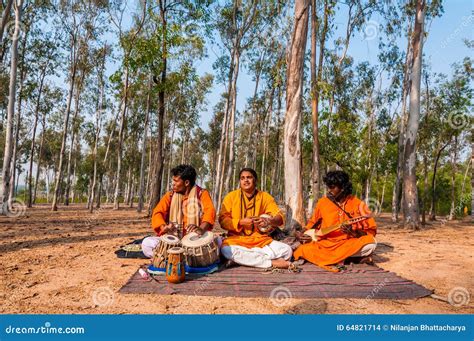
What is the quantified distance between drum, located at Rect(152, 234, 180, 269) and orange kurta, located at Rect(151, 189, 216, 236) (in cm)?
47

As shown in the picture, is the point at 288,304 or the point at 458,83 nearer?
the point at 288,304

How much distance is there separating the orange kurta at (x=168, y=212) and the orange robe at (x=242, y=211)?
0.95 feet

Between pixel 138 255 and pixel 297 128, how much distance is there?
3875 mm

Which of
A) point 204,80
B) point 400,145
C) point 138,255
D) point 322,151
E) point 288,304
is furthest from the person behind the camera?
point 204,80

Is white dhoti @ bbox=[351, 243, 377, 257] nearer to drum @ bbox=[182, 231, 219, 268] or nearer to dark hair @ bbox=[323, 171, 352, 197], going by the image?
dark hair @ bbox=[323, 171, 352, 197]

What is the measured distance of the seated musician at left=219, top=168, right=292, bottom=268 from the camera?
454 cm

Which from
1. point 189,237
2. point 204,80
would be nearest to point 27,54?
point 204,80

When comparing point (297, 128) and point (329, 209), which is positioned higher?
point (297, 128)

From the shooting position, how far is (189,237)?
14.1 ft

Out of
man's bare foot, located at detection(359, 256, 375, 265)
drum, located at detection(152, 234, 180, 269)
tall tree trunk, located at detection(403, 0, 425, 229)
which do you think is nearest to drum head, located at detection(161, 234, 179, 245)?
drum, located at detection(152, 234, 180, 269)

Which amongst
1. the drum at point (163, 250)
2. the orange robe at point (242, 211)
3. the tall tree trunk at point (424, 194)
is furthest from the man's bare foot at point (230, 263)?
the tall tree trunk at point (424, 194)

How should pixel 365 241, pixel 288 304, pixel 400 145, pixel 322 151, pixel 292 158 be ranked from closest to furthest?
pixel 288 304
pixel 365 241
pixel 292 158
pixel 322 151
pixel 400 145

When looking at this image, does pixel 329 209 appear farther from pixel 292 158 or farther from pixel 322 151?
pixel 322 151

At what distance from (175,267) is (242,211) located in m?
1.47
